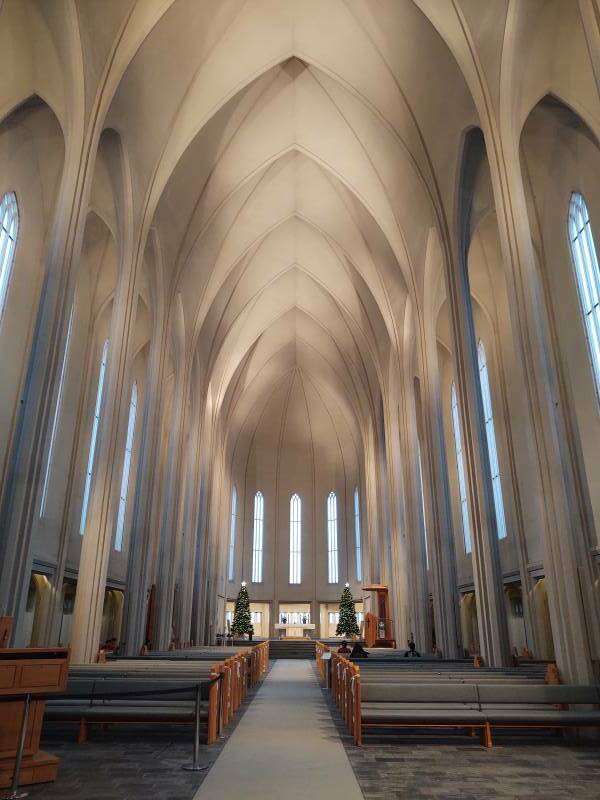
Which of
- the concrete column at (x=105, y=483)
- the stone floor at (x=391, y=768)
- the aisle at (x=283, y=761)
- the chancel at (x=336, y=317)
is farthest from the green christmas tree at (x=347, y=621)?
the stone floor at (x=391, y=768)

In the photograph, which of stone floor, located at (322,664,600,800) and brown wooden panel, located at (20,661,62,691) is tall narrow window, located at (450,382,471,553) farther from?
brown wooden panel, located at (20,661,62,691)

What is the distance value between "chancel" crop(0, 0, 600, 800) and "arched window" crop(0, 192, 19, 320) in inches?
Answer: 3.0

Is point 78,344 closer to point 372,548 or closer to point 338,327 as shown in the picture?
point 338,327

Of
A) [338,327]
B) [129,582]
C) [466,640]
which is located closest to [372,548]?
[466,640]

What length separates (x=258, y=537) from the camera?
127 feet

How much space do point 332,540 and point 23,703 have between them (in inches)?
1358

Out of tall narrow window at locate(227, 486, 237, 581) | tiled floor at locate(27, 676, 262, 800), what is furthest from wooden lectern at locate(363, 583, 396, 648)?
tiled floor at locate(27, 676, 262, 800)

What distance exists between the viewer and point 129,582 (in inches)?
614

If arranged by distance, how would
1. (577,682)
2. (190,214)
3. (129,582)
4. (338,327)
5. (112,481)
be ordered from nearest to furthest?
(577,682) → (112,481) → (129,582) → (190,214) → (338,327)

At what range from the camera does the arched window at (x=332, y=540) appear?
38094 mm

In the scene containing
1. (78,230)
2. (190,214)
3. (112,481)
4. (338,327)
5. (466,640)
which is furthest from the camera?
(338,327)

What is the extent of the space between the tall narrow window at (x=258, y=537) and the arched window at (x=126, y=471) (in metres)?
16.8

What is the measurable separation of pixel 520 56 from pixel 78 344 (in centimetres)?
1392

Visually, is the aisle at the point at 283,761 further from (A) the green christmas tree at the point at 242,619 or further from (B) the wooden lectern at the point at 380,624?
(A) the green christmas tree at the point at 242,619
